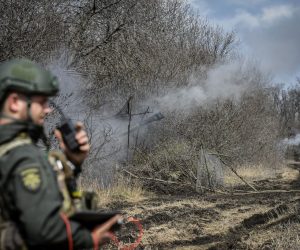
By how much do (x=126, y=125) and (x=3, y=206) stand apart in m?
14.1

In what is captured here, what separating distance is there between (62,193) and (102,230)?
0.25 metres

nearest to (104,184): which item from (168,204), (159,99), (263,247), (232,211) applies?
(168,204)

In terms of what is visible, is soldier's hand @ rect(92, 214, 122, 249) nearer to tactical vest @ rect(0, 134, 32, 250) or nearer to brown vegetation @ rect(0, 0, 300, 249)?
tactical vest @ rect(0, 134, 32, 250)

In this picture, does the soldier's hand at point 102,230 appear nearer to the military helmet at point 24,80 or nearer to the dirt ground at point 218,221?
the military helmet at point 24,80

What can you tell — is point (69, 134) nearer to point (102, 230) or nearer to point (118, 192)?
point (102, 230)

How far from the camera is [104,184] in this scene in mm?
13250

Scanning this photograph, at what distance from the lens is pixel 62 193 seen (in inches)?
91.0

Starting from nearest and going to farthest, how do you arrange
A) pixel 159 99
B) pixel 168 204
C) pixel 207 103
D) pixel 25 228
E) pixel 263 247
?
pixel 25 228 → pixel 263 247 → pixel 168 204 → pixel 159 99 → pixel 207 103

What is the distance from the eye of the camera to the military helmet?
7.29 ft

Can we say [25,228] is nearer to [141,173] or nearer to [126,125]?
[141,173]

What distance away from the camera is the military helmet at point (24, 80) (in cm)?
222

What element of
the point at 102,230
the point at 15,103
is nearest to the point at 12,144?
the point at 15,103

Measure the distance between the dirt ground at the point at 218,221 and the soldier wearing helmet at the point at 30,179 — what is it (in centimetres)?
455

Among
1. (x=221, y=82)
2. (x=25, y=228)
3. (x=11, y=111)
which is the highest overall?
(x=221, y=82)
